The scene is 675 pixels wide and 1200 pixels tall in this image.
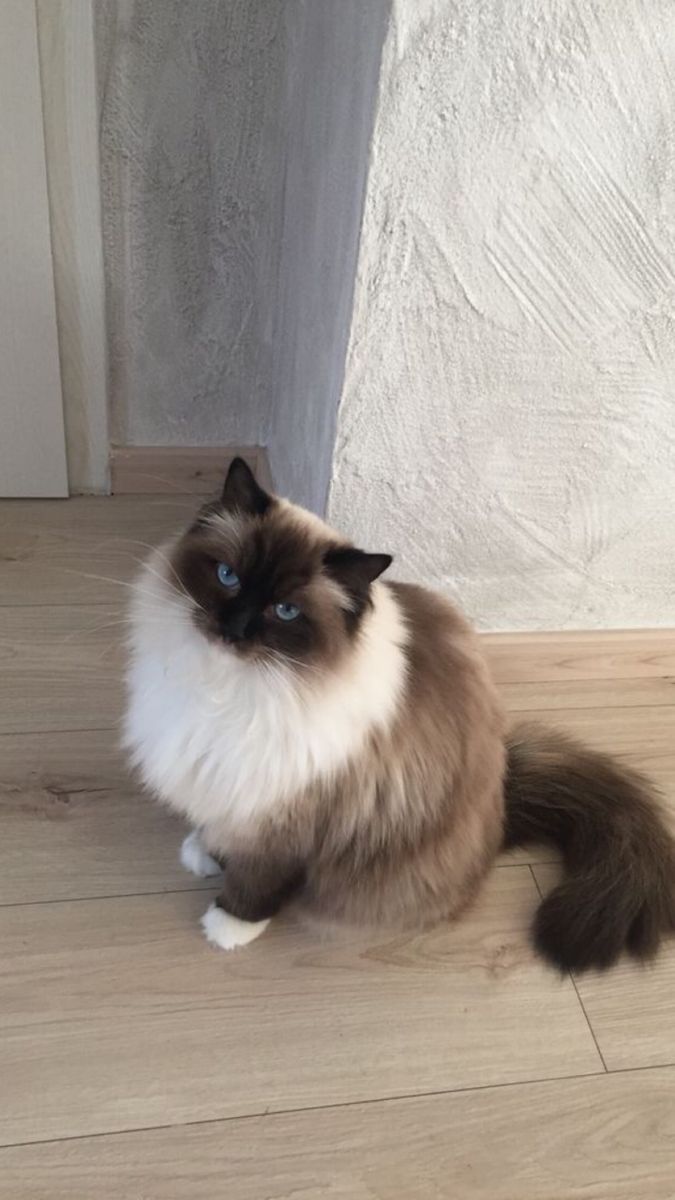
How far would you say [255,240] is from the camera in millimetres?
1710

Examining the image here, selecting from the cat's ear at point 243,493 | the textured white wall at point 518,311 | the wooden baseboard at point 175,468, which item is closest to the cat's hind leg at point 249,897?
the cat's ear at point 243,493

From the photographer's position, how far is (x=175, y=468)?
1.92 meters

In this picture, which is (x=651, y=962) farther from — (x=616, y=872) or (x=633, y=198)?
(x=633, y=198)

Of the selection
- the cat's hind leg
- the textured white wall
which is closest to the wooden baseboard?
the textured white wall

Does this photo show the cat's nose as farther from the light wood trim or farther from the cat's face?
the light wood trim

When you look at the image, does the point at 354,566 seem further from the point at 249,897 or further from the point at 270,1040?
the point at 270,1040

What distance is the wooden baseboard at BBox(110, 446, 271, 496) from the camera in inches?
74.6

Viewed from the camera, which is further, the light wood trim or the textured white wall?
the light wood trim

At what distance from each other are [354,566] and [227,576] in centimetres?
13

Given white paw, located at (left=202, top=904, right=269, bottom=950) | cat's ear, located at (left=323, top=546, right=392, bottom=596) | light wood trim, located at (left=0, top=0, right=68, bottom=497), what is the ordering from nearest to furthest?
cat's ear, located at (left=323, top=546, right=392, bottom=596) < white paw, located at (left=202, top=904, right=269, bottom=950) < light wood trim, located at (left=0, top=0, right=68, bottom=497)

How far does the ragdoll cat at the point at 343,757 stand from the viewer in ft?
3.10

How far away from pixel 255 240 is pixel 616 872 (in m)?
1.23

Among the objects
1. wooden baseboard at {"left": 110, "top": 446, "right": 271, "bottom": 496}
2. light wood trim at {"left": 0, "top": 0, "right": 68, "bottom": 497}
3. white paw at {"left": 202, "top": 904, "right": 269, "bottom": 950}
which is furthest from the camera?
wooden baseboard at {"left": 110, "top": 446, "right": 271, "bottom": 496}

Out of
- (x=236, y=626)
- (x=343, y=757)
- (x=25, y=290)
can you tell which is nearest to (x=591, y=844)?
(x=343, y=757)
